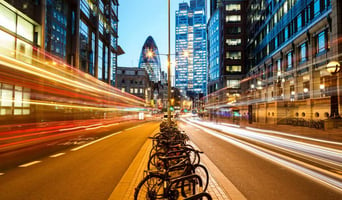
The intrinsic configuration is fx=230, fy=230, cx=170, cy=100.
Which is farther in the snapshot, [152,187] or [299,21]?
[299,21]

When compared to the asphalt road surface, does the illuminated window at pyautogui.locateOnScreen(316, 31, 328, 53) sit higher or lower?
higher

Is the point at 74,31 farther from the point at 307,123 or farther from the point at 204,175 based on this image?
the point at 204,175

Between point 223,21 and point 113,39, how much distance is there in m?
39.0

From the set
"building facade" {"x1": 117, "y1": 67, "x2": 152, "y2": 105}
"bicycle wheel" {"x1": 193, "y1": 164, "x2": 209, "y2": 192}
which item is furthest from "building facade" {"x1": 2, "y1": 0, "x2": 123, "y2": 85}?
"building facade" {"x1": 117, "y1": 67, "x2": 152, "y2": 105}

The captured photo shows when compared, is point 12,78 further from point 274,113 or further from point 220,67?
point 220,67

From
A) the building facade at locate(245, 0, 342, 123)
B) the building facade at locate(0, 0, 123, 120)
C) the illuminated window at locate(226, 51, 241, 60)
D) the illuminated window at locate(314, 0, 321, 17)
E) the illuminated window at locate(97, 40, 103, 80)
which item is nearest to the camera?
the building facade at locate(0, 0, 123, 120)

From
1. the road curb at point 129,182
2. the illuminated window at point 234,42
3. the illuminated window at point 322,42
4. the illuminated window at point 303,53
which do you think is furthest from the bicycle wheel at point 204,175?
the illuminated window at point 234,42

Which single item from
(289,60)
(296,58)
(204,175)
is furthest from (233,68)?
(204,175)

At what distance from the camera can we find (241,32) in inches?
3071

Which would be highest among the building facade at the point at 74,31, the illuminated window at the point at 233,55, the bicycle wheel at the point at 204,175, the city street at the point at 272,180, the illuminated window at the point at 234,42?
→ the illuminated window at the point at 234,42

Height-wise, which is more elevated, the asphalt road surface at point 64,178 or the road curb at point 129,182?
the road curb at point 129,182

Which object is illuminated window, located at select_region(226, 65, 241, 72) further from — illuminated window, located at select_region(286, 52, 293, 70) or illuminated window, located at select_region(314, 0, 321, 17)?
illuminated window, located at select_region(314, 0, 321, 17)

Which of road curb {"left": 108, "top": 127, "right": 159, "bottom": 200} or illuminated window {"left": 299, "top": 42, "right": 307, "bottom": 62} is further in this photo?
illuminated window {"left": 299, "top": 42, "right": 307, "bottom": 62}

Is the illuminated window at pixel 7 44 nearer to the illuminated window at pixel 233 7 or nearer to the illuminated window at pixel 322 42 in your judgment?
the illuminated window at pixel 322 42
